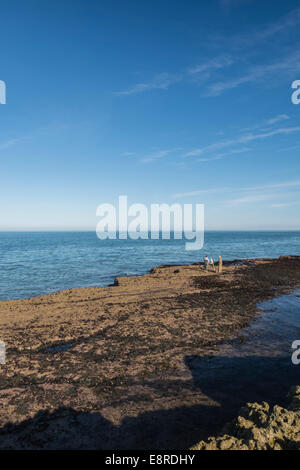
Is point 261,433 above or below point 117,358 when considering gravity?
above

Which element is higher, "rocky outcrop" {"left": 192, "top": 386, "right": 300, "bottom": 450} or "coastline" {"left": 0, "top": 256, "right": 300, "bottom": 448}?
"rocky outcrop" {"left": 192, "top": 386, "right": 300, "bottom": 450}

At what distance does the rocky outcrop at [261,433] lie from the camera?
13.9 feet

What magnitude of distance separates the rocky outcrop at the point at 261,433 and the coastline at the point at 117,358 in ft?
4.31

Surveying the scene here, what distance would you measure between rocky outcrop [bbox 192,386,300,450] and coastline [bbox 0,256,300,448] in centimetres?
131

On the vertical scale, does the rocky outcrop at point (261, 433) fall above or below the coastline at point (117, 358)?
above

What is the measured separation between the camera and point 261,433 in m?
4.43

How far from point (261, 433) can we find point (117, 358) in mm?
6054

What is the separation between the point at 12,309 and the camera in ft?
52.3

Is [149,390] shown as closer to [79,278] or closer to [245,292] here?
[245,292]

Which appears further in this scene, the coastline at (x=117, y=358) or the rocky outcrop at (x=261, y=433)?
the coastline at (x=117, y=358)

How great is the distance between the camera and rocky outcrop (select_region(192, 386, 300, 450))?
423 centimetres

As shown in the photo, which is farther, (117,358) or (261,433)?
(117,358)
